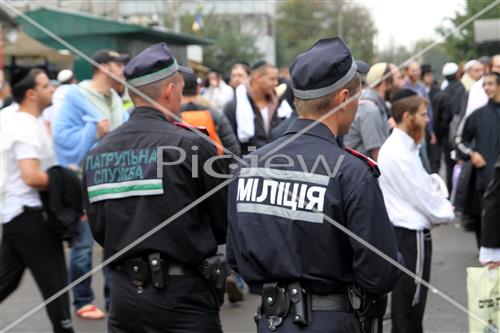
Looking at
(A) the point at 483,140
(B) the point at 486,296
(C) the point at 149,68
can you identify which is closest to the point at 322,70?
(C) the point at 149,68

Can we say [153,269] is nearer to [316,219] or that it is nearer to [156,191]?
[156,191]

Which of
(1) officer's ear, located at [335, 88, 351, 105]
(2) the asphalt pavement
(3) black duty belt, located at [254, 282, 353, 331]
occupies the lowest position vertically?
(2) the asphalt pavement

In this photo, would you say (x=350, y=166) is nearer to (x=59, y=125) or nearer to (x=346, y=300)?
(x=346, y=300)

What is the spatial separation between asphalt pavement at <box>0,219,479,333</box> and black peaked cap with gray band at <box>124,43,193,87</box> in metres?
2.96

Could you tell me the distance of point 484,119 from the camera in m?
8.45

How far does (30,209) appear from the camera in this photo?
18.5 feet

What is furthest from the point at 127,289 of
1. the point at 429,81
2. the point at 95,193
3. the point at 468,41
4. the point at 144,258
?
the point at 468,41

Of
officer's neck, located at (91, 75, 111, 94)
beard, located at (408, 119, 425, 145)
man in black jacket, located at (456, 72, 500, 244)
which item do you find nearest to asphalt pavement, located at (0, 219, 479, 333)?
man in black jacket, located at (456, 72, 500, 244)

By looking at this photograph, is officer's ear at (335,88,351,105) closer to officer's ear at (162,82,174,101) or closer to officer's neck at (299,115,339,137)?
officer's neck at (299,115,339,137)

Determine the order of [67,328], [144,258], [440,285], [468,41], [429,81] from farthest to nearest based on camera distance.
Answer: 1. [468,41]
2. [429,81]
3. [440,285]
4. [67,328]
5. [144,258]

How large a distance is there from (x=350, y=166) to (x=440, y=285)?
5.13 meters

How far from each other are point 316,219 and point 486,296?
212 centimetres

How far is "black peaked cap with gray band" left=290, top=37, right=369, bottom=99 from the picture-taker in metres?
3.33

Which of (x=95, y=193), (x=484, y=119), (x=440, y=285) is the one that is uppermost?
(x=95, y=193)
